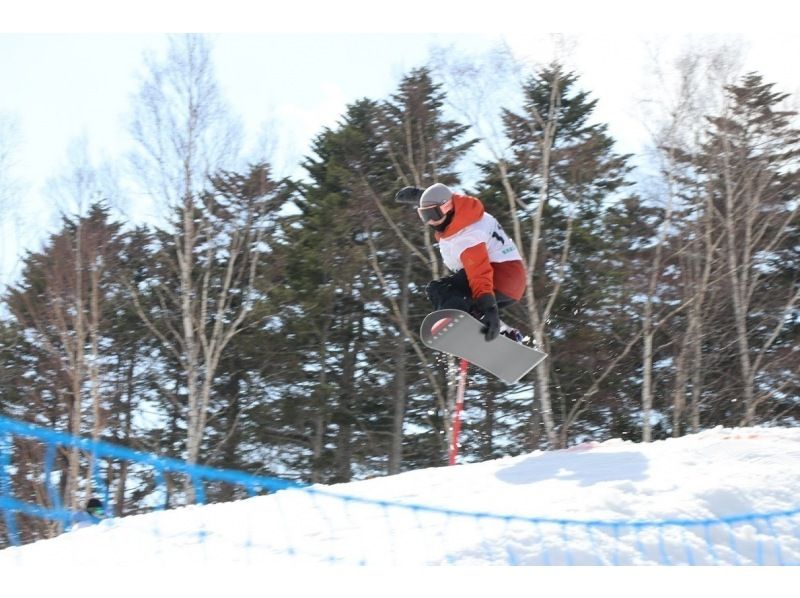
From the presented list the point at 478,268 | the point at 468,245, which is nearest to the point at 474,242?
the point at 468,245

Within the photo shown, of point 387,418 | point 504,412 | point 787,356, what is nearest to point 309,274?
point 387,418

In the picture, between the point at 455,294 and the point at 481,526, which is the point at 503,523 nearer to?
the point at 481,526

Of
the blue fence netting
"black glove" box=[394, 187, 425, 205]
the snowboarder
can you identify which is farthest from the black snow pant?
the blue fence netting

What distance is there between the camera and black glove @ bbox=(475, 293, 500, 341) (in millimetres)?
6203

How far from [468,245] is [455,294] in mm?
484

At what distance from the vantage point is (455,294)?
655cm

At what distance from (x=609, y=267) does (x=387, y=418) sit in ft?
17.0

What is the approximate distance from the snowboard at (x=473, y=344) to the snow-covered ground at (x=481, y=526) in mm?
958

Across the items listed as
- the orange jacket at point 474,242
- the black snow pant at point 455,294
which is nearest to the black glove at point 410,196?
the orange jacket at point 474,242

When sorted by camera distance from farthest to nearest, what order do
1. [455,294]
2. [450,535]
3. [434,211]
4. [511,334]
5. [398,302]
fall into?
[398,302]
[511,334]
[455,294]
[434,211]
[450,535]

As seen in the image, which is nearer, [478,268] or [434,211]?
[434,211]

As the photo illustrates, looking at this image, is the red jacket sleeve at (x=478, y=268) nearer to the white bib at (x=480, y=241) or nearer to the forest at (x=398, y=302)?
the white bib at (x=480, y=241)

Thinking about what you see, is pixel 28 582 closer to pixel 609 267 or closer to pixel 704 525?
pixel 704 525

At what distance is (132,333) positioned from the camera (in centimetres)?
1770
